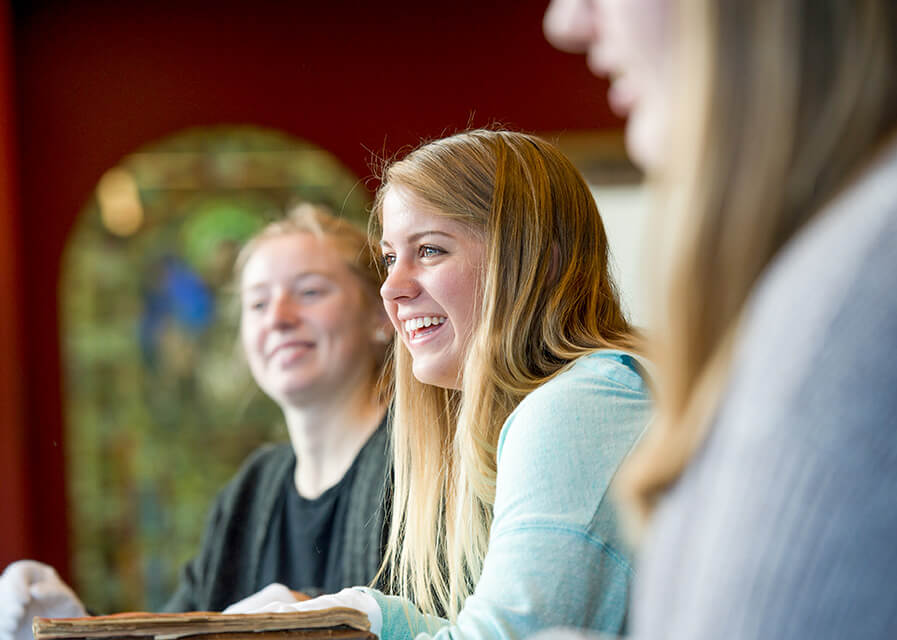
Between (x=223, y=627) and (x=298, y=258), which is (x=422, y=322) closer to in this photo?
(x=223, y=627)

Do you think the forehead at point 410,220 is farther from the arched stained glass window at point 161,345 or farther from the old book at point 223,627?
the arched stained glass window at point 161,345

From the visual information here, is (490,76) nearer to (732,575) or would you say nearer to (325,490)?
(325,490)

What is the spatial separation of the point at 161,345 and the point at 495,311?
259 centimetres

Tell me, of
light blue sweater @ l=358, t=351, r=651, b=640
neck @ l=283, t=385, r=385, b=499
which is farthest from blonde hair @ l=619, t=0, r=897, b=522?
neck @ l=283, t=385, r=385, b=499

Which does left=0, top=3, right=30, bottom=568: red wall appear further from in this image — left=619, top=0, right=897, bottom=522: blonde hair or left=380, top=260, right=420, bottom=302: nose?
left=619, top=0, right=897, bottom=522: blonde hair

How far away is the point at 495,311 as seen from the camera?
1264 mm

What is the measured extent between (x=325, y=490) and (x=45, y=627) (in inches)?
48.7

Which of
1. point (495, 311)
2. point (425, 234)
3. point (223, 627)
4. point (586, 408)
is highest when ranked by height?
point (425, 234)

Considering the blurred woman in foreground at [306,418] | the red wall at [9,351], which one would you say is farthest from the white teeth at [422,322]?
the red wall at [9,351]

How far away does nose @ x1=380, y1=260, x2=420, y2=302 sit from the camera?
1374 mm

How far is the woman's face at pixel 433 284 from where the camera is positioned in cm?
133

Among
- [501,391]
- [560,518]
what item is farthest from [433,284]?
[560,518]

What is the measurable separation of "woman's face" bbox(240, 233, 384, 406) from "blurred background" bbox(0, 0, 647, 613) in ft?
4.42

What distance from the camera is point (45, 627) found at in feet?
2.87
